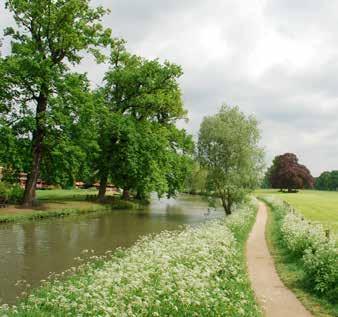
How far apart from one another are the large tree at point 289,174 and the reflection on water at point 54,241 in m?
98.5

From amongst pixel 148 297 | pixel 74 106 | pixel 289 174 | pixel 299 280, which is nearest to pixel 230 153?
pixel 74 106

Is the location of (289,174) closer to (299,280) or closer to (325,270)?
(299,280)

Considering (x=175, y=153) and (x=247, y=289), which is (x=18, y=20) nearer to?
(x=175, y=153)

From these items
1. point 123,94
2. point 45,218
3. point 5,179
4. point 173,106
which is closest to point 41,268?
point 45,218

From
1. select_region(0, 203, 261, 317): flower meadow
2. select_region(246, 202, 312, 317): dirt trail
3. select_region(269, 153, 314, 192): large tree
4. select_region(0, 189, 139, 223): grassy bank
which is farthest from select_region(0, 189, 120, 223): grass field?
select_region(269, 153, 314, 192): large tree

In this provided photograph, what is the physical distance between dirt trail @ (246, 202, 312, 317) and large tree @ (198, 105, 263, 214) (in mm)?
16628

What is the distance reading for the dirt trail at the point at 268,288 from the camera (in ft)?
40.4

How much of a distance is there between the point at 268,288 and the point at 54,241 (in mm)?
14426

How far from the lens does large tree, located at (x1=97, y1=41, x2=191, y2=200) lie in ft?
164

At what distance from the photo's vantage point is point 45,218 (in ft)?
120

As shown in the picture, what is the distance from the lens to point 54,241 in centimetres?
2566

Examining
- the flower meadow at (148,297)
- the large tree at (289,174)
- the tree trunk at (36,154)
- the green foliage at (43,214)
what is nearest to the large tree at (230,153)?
the green foliage at (43,214)

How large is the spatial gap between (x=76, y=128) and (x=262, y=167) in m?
17.6

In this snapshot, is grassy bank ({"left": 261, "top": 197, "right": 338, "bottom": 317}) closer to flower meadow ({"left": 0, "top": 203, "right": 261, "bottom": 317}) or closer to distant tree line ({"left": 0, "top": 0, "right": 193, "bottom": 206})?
flower meadow ({"left": 0, "top": 203, "right": 261, "bottom": 317})
